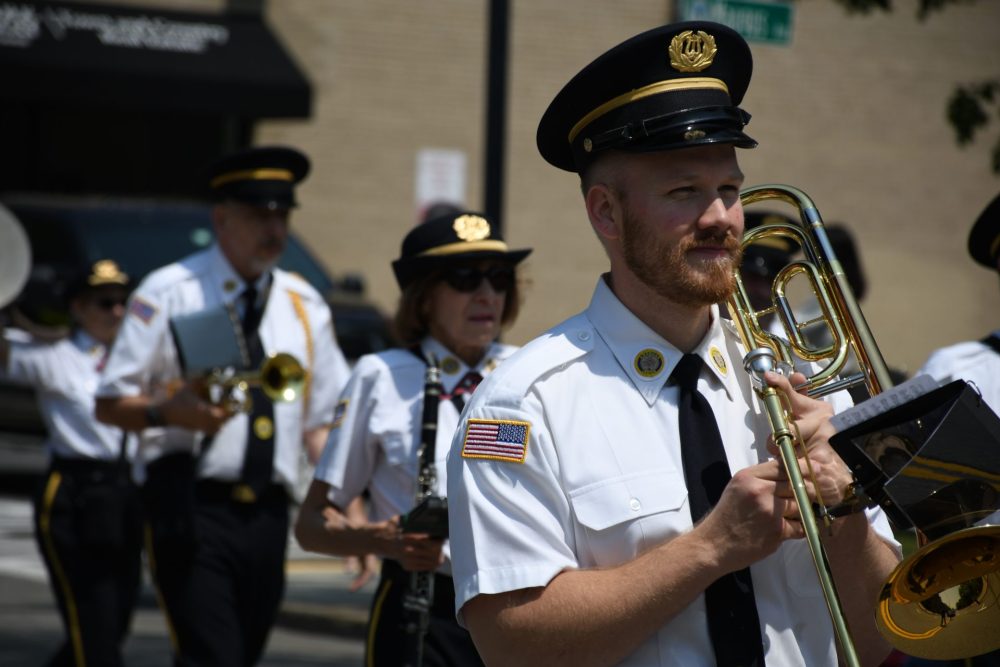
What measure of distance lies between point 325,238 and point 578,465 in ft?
55.2

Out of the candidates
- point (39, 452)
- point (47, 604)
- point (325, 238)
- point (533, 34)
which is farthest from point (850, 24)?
point (47, 604)

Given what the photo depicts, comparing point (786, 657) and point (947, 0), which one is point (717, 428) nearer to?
point (786, 657)

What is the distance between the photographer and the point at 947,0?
8.76 m

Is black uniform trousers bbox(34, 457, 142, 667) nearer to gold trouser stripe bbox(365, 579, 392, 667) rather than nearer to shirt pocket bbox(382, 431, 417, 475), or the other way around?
gold trouser stripe bbox(365, 579, 392, 667)

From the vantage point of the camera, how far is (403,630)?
496cm

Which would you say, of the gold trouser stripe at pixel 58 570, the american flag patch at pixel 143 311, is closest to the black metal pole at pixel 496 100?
the gold trouser stripe at pixel 58 570

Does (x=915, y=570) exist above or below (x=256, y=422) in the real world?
below

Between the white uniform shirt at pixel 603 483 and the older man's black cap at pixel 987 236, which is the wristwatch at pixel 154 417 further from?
the white uniform shirt at pixel 603 483

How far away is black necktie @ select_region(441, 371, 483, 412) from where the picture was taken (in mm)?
5156

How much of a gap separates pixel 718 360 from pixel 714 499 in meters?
0.33

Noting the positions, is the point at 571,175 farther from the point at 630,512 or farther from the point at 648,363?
the point at 630,512

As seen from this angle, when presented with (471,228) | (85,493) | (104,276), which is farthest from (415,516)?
(104,276)

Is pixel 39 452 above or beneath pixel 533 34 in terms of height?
beneath

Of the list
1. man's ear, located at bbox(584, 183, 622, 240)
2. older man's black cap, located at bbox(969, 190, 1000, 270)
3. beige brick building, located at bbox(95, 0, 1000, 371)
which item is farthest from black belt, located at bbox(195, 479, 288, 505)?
beige brick building, located at bbox(95, 0, 1000, 371)
